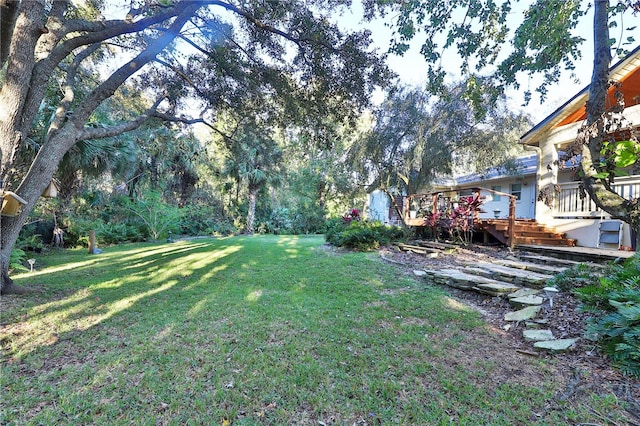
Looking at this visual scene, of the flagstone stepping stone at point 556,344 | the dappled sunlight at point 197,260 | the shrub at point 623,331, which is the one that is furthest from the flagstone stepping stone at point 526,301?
the dappled sunlight at point 197,260

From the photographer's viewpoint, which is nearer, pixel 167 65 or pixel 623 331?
pixel 623 331

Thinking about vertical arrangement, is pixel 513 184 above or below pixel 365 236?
above

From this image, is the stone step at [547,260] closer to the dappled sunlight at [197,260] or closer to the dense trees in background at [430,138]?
the dense trees in background at [430,138]

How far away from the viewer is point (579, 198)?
7758 mm

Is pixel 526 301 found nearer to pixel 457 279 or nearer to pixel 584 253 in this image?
pixel 457 279

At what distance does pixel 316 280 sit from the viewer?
19.5ft

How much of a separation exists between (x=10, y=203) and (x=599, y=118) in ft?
27.7

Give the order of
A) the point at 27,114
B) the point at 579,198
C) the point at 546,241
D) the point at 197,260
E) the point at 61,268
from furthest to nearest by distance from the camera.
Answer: the point at 546,241
the point at 197,260
the point at 579,198
the point at 61,268
the point at 27,114

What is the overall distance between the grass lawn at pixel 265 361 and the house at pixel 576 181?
5544mm

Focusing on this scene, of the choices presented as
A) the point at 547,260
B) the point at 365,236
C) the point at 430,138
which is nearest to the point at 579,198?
the point at 547,260

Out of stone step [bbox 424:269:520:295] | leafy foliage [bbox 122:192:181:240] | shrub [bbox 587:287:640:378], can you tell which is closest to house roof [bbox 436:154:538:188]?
stone step [bbox 424:269:520:295]

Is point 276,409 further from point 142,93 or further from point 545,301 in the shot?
point 142,93

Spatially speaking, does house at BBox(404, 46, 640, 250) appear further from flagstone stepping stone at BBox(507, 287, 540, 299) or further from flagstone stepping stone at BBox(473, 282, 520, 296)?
flagstone stepping stone at BBox(507, 287, 540, 299)

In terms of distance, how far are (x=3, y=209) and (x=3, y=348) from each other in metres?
1.87
